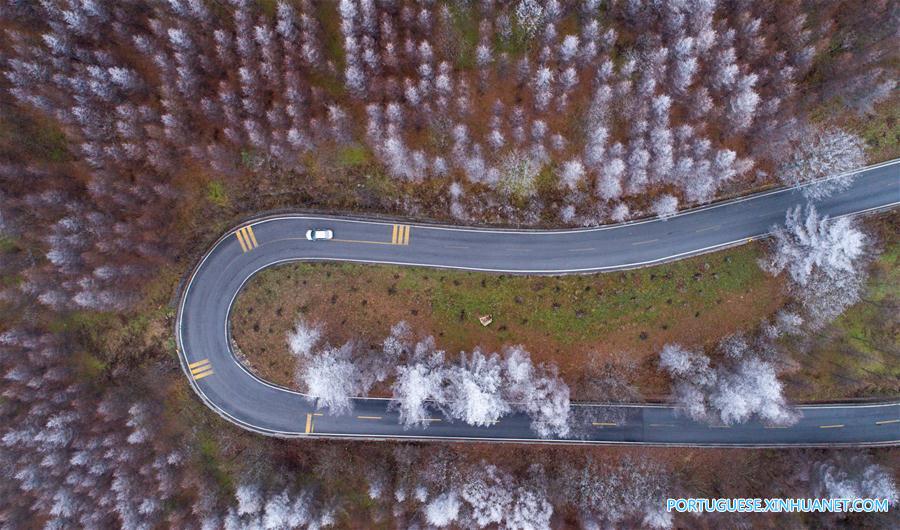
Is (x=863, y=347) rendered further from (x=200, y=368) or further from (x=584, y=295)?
(x=200, y=368)

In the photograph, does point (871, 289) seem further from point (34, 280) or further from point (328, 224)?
point (34, 280)

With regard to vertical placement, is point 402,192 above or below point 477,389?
above

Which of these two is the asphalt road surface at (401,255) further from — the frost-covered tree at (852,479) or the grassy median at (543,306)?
the frost-covered tree at (852,479)

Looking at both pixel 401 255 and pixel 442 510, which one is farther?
pixel 401 255

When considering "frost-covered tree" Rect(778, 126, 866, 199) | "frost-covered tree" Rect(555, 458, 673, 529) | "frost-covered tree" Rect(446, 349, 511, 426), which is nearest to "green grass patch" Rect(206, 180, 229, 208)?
"frost-covered tree" Rect(446, 349, 511, 426)

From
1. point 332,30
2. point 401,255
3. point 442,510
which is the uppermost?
point 332,30

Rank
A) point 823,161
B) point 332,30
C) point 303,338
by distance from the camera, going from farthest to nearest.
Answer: point 823,161 → point 303,338 → point 332,30

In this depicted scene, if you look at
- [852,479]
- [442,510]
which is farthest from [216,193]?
[852,479]

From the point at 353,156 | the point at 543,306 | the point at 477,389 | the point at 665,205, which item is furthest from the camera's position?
the point at 543,306
